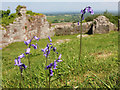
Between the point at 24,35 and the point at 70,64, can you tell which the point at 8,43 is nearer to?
the point at 24,35

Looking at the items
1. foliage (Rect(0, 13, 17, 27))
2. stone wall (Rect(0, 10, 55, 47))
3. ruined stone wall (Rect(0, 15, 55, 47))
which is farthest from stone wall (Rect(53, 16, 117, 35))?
foliage (Rect(0, 13, 17, 27))

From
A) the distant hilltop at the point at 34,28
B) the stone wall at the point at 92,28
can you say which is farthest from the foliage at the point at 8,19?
the stone wall at the point at 92,28

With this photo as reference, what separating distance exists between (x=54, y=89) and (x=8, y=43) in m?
8.82

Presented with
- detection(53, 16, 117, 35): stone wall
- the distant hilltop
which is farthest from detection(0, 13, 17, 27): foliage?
detection(53, 16, 117, 35): stone wall

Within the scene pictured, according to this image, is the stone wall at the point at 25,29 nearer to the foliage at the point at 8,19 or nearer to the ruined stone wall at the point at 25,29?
the ruined stone wall at the point at 25,29

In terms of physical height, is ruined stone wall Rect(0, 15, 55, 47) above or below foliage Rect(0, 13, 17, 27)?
below

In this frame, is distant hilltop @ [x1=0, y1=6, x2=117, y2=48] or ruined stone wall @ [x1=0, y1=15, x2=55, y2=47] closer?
ruined stone wall @ [x1=0, y1=15, x2=55, y2=47]

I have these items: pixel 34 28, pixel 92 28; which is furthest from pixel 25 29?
pixel 92 28

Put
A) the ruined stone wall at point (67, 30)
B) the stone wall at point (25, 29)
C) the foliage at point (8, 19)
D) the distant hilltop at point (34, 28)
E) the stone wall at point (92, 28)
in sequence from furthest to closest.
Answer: the ruined stone wall at point (67, 30), the stone wall at point (92, 28), the distant hilltop at point (34, 28), the foliage at point (8, 19), the stone wall at point (25, 29)

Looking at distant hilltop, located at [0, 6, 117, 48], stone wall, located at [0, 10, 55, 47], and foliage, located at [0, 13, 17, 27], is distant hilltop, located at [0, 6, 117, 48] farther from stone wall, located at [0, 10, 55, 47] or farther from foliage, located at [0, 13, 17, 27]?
foliage, located at [0, 13, 17, 27]

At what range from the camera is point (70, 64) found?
5.01m

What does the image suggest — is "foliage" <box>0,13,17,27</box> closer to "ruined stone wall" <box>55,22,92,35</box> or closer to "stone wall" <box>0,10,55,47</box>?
"stone wall" <box>0,10,55,47</box>

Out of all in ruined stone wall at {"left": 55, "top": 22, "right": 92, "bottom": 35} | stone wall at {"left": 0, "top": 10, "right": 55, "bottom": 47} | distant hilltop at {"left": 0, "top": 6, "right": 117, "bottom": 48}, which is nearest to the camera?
stone wall at {"left": 0, "top": 10, "right": 55, "bottom": 47}

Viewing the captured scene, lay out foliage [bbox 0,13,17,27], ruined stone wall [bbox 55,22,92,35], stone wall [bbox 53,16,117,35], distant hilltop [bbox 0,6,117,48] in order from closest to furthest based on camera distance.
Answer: foliage [bbox 0,13,17,27] < distant hilltop [bbox 0,6,117,48] < stone wall [bbox 53,16,117,35] < ruined stone wall [bbox 55,22,92,35]
